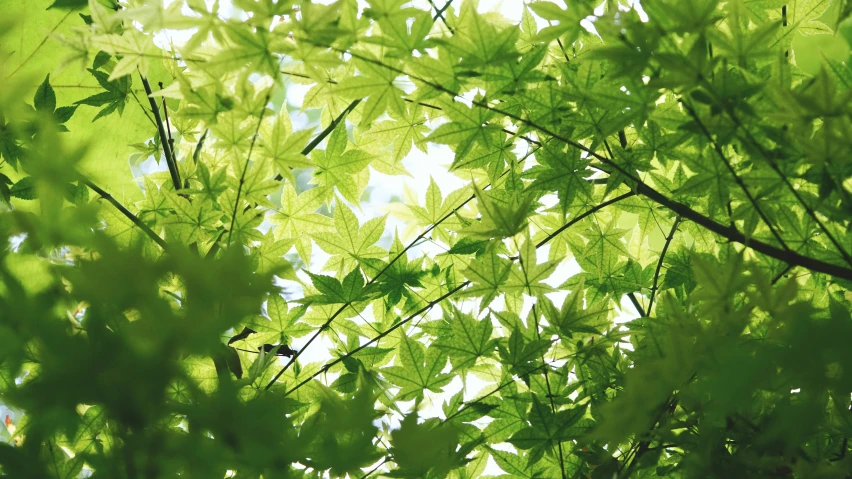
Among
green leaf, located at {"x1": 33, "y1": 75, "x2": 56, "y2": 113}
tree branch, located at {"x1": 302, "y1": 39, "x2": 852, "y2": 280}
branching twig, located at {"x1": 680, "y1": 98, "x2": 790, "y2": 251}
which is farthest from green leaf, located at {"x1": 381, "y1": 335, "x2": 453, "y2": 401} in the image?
green leaf, located at {"x1": 33, "y1": 75, "x2": 56, "y2": 113}

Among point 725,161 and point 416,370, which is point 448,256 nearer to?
point 416,370

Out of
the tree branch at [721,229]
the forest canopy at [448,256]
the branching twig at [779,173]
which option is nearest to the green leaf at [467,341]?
the forest canopy at [448,256]

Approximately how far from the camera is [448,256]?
122 cm

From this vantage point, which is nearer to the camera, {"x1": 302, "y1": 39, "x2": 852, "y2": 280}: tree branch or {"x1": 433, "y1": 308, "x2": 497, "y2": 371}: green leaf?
{"x1": 302, "y1": 39, "x2": 852, "y2": 280}: tree branch

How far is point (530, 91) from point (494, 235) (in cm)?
23

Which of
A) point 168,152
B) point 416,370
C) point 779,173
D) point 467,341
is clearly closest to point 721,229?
point 779,173

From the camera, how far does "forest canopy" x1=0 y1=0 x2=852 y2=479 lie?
1.69 ft

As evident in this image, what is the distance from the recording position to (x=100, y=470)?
0.54 m

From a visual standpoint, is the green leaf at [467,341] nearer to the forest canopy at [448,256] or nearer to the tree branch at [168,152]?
the forest canopy at [448,256]

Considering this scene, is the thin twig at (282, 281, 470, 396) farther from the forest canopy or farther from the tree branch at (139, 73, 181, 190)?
the tree branch at (139, 73, 181, 190)

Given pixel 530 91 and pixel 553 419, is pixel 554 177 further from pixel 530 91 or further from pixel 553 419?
pixel 553 419

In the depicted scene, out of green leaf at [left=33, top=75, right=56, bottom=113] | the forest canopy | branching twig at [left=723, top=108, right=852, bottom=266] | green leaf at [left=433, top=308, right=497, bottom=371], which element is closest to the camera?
the forest canopy

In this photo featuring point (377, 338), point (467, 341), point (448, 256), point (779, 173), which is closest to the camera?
point (779, 173)

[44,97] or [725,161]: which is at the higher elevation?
[44,97]
